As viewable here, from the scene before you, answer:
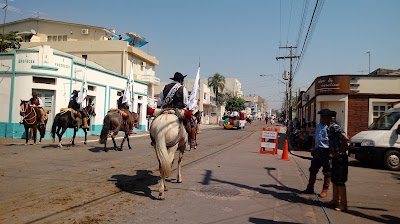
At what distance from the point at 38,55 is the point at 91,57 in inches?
671

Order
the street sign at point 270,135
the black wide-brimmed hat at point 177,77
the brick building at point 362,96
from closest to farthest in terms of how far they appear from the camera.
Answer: the black wide-brimmed hat at point 177,77
the street sign at point 270,135
the brick building at point 362,96

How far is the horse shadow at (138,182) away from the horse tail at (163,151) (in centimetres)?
60

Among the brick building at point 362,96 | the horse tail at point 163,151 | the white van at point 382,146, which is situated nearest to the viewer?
the horse tail at point 163,151

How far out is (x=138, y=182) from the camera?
787 cm

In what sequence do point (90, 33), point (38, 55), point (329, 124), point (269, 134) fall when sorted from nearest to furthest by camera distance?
point (329, 124) → point (269, 134) → point (38, 55) → point (90, 33)

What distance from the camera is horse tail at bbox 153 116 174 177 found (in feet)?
21.0

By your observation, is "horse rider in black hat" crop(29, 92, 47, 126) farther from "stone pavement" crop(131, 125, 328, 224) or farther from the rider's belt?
"stone pavement" crop(131, 125, 328, 224)

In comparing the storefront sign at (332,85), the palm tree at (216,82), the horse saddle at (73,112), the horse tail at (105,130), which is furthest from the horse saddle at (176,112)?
the palm tree at (216,82)

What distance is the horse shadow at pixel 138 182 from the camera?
691 centimetres

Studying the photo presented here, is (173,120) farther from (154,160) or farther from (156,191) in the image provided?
(154,160)

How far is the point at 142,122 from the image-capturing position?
33188 millimetres

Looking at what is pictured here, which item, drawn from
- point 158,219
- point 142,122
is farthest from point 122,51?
point 158,219

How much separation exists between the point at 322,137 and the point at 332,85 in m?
14.8

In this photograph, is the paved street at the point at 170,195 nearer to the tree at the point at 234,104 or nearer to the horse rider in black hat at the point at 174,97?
the horse rider in black hat at the point at 174,97
